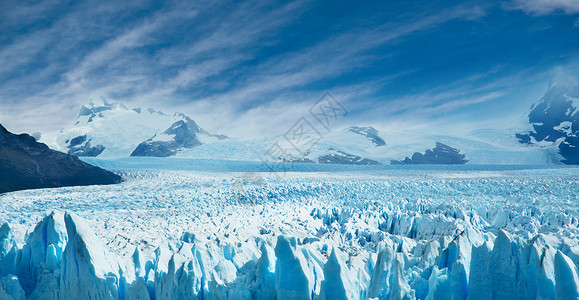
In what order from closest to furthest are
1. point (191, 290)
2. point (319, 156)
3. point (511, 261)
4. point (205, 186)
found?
1. point (511, 261)
2. point (191, 290)
3. point (205, 186)
4. point (319, 156)

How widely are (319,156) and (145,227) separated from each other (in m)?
41.3

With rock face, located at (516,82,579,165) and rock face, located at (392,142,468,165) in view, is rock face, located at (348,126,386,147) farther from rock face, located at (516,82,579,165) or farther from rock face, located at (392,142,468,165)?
rock face, located at (516,82,579,165)

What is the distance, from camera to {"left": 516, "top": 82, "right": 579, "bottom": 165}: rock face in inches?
2325

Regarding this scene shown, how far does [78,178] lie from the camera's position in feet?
62.1

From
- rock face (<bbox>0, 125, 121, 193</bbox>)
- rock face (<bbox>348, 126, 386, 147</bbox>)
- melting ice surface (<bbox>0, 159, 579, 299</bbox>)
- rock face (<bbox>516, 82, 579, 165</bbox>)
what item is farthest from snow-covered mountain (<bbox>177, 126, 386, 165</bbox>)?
rock face (<bbox>516, 82, 579, 165</bbox>)

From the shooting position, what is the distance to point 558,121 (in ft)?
230

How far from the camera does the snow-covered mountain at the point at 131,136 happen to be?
90.6m

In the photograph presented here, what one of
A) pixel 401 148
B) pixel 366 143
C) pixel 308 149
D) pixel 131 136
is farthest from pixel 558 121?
pixel 131 136

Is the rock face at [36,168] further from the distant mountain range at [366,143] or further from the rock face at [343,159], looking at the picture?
the rock face at [343,159]

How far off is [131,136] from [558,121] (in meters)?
100

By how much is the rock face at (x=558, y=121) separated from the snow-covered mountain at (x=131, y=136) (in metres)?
75.0

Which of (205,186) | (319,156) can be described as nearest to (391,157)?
(319,156)

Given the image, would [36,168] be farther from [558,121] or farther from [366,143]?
[558,121]

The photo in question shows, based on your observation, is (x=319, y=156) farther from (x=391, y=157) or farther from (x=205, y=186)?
(x=205, y=186)
